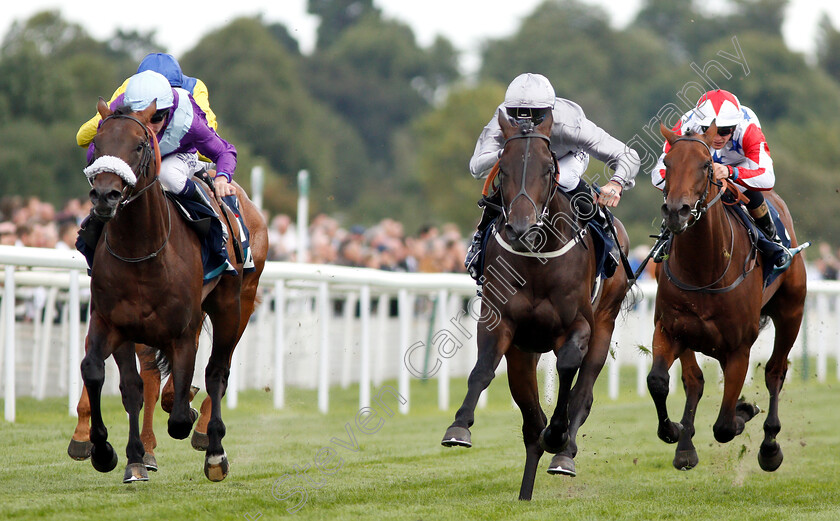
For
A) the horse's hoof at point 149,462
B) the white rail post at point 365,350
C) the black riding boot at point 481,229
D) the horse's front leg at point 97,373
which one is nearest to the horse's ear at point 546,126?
the black riding boot at point 481,229

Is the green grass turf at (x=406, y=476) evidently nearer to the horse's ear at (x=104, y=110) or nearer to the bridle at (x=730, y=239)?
the bridle at (x=730, y=239)

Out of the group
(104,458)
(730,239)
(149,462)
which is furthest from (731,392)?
(104,458)

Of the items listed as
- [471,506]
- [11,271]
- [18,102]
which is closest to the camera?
[471,506]

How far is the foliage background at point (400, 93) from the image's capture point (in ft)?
103

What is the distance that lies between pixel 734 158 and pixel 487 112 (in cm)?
4288

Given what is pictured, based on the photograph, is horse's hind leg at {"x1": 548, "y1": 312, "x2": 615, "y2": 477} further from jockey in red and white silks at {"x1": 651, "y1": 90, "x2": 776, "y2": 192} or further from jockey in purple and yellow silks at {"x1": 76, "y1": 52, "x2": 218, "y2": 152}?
jockey in purple and yellow silks at {"x1": 76, "y1": 52, "x2": 218, "y2": 152}

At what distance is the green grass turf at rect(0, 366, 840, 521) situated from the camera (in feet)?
17.8

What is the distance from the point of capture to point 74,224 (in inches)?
428

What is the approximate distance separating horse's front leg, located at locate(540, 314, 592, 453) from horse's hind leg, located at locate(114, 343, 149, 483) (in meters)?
1.96

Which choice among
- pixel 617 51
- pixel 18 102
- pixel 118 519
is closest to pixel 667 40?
pixel 617 51

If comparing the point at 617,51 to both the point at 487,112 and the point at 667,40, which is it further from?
the point at 487,112

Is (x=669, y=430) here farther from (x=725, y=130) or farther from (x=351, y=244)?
(x=351, y=244)

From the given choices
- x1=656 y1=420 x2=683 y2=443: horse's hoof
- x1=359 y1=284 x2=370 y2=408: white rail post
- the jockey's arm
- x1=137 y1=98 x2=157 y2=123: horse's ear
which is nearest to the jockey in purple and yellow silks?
x1=137 y1=98 x2=157 y2=123: horse's ear

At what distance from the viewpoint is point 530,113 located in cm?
590
